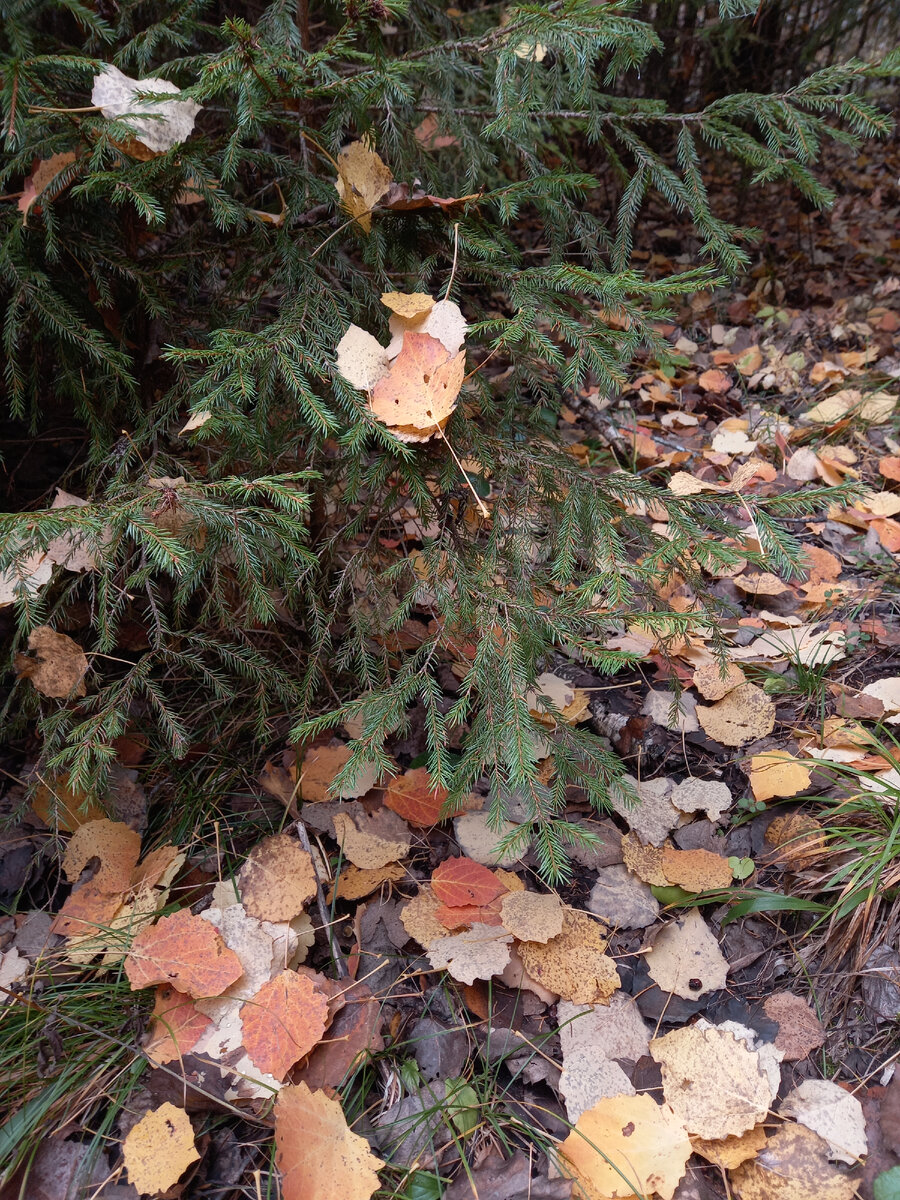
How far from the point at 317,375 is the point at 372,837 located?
34.7 inches

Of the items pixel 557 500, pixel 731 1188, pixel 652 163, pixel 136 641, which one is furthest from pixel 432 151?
pixel 731 1188

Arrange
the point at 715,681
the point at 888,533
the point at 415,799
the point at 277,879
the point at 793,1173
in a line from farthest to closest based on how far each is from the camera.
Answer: the point at 888,533
the point at 715,681
the point at 415,799
the point at 277,879
the point at 793,1173

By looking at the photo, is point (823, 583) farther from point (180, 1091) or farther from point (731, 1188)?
point (180, 1091)

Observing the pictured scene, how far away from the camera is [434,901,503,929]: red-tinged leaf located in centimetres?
129

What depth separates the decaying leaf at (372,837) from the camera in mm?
1389

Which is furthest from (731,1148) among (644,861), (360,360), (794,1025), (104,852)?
(360,360)

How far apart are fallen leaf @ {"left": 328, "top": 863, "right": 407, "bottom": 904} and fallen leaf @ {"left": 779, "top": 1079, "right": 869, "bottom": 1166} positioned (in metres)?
0.72

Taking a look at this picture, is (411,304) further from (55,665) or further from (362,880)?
(362,880)

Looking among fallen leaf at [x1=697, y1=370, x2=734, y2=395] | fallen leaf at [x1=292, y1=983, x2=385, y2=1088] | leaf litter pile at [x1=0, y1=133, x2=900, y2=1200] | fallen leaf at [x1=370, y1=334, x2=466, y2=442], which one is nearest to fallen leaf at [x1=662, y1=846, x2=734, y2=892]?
leaf litter pile at [x1=0, y1=133, x2=900, y2=1200]

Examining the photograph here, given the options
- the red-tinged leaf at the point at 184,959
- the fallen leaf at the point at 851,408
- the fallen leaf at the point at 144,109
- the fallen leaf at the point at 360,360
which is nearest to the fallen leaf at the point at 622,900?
the red-tinged leaf at the point at 184,959

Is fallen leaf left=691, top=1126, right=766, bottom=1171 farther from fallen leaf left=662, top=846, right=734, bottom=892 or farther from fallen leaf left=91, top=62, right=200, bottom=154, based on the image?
fallen leaf left=91, top=62, right=200, bottom=154

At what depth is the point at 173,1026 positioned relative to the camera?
1188mm

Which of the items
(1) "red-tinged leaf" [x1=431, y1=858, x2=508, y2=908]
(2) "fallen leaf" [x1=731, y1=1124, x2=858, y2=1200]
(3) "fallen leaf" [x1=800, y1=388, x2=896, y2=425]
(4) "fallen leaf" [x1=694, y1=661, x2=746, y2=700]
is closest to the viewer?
(2) "fallen leaf" [x1=731, y1=1124, x2=858, y2=1200]

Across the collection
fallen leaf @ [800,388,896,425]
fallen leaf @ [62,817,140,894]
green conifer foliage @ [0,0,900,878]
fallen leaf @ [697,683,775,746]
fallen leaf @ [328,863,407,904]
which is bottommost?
fallen leaf @ [62,817,140,894]
